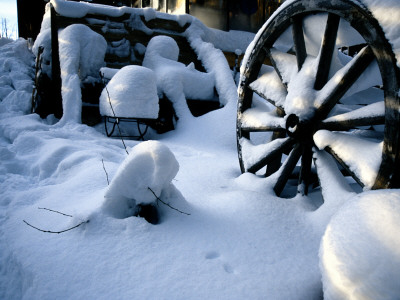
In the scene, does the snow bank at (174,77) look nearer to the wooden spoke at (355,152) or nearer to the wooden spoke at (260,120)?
the wooden spoke at (260,120)

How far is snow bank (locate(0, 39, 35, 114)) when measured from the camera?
5.72m

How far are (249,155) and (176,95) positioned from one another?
332 cm

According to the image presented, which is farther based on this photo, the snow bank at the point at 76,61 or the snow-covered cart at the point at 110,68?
the snow bank at the point at 76,61

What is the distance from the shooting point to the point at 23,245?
54.3 inches

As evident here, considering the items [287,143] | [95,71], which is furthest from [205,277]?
[95,71]

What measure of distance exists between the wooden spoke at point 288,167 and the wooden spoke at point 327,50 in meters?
0.45

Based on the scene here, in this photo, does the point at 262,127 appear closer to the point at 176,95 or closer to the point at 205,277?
the point at 205,277

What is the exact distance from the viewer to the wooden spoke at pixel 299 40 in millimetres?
1934

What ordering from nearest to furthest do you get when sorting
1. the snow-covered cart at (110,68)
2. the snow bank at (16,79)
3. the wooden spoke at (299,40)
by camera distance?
1. the wooden spoke at (299,40)
2. the snow-covered cart at (110,68)
3. the snow bank at (16,79)


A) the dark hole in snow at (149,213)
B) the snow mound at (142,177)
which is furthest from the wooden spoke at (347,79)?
the dark hole in snow at (149,213)

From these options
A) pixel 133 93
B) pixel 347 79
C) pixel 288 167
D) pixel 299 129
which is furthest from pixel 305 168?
pixel 133 93

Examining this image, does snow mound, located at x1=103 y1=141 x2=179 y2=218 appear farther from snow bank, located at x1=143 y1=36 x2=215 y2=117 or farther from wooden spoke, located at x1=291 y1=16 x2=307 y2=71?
snow bank, located at x1=143 y1=36 x2=215 y2=117

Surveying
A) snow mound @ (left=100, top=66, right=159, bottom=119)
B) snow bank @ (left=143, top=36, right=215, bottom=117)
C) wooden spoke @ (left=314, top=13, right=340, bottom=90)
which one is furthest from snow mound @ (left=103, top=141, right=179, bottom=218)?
snow bank @ (left=143, top=36, right=215, bottom=117)

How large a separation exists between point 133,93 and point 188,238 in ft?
10.9
